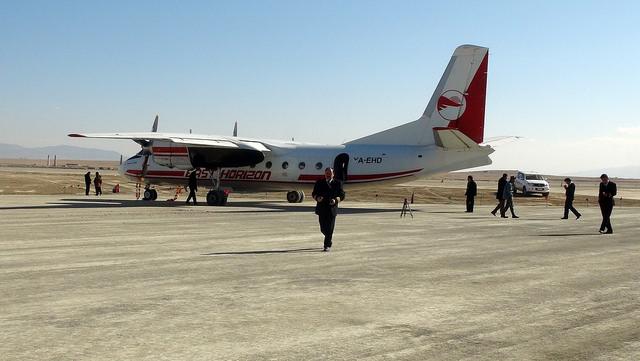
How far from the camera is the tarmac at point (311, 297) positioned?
21.8 ft

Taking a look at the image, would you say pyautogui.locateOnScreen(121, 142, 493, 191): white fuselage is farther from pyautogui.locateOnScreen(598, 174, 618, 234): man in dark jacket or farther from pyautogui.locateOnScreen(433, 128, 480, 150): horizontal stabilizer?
pyautogui.locateOnScreen(598, 174, 618, 234): man in dark jacket

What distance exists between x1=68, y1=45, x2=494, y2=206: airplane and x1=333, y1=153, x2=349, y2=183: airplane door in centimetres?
5

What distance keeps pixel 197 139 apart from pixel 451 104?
1286 centimetres

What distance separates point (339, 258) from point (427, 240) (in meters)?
4.80

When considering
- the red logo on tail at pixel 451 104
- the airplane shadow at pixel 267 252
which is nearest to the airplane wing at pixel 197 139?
the red logo on tail at pixel 451 104

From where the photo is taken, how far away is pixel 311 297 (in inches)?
370

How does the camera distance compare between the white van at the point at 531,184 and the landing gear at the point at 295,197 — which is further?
the white van at the point at 531,184

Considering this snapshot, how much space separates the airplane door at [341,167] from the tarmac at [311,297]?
15015mm

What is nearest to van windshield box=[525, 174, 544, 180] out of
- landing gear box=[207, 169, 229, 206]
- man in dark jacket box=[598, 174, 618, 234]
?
landing gear box=[207, 169, 229, 206]

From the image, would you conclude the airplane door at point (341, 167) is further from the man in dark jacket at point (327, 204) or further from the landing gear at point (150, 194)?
the man in dark jacket at point (327, 204)

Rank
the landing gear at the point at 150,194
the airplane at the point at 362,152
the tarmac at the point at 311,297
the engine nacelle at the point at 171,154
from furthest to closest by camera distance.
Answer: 1. the landing gear at the point at 150,194
2. the engine nacelle at the point at 171,154
3. the airplane at the point at 362,152
4. the tarmac at the point at 311,297

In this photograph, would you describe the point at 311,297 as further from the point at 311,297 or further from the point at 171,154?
the point at 171,154

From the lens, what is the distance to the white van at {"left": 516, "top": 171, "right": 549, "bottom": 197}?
59.3 metres

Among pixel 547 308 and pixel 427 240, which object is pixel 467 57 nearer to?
pixel 427 240
